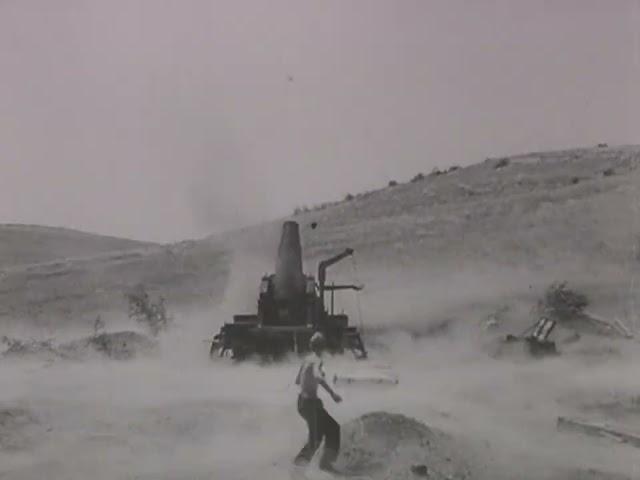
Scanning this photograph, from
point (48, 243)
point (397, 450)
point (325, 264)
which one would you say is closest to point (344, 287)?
point (325, 264)

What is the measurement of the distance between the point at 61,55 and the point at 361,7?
4.12ft

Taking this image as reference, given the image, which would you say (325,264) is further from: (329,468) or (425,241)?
(329,468)

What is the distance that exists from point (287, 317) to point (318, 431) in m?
0.47

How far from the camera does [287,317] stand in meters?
3.95

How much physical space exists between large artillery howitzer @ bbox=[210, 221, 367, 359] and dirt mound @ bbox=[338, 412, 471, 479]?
0.32m

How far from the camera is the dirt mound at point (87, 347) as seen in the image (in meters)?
3.94

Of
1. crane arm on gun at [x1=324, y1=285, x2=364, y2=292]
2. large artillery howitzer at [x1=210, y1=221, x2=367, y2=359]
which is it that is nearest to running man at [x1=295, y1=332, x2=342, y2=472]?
large artillery howitzer at [x1=210, y1=221, x2=367, y2=359]

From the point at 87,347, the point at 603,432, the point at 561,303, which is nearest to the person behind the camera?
the point at 603,432

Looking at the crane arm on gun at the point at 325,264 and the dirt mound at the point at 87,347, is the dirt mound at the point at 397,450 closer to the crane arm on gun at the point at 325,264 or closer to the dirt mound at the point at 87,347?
the crane arm on gun at the point at 325,264

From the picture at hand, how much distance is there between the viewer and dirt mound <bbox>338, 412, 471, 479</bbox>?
370cm

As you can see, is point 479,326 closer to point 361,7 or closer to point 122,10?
point 361,7

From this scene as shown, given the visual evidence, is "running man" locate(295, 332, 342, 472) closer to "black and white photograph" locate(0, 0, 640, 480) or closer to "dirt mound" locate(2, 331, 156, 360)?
"black and white photograph" locate(0, 0, 640, 480)

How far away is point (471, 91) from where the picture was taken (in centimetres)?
405

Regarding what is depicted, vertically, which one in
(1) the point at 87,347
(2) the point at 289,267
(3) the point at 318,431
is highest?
(2) the point at 289,267
